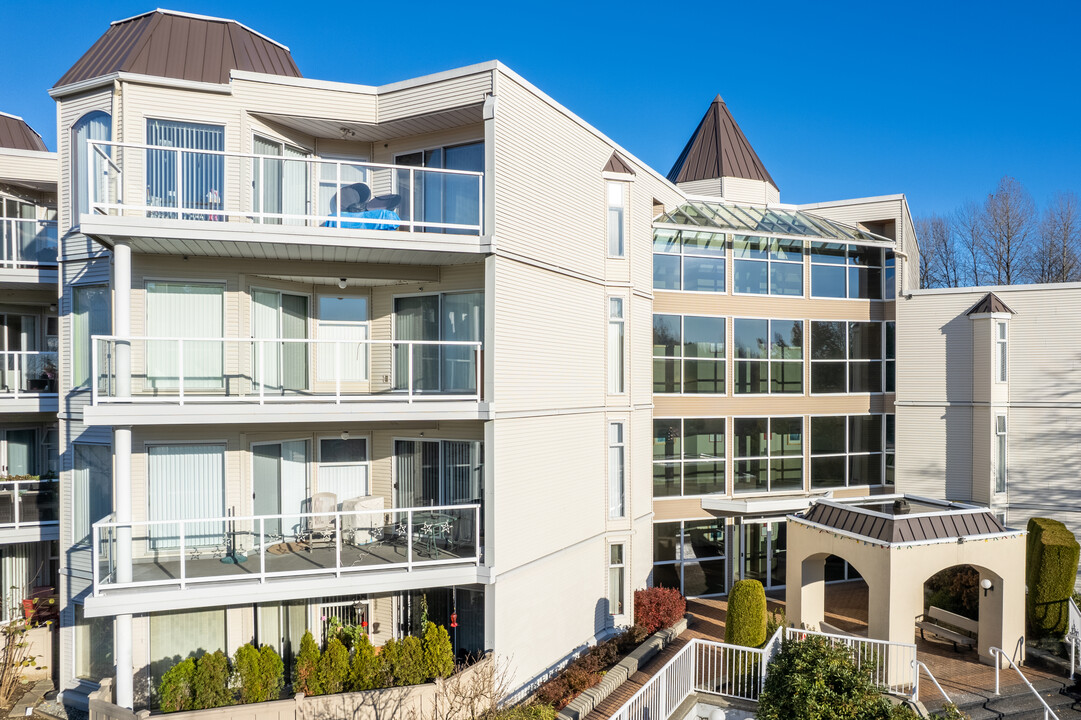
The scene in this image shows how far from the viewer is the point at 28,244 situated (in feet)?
55.6

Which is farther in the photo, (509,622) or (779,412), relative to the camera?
(779,412)

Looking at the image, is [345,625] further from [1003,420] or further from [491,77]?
[1003,420]

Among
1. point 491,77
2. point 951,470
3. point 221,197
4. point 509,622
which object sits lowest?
point 509,622

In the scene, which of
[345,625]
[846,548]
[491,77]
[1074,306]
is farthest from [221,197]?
[1074,306]

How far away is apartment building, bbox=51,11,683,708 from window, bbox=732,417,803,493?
23.5 ft

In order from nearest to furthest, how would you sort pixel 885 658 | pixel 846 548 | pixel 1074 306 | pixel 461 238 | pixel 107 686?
pixel 107 686
pixel 461 238
pixel 885 658
pixel 846 548
pixel 1074 306

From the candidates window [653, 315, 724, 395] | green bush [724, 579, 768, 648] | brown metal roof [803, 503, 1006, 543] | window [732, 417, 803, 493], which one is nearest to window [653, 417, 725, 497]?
window [732, 417, 803, 493]

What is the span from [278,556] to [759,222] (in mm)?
16615

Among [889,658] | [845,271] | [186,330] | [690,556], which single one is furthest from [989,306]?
[186,330]

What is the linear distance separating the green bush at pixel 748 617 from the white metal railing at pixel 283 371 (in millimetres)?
6848

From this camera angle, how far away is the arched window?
500 inches

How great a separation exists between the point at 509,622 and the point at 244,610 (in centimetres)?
491

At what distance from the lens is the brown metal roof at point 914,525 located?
15164 mm

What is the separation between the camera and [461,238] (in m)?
13.0
